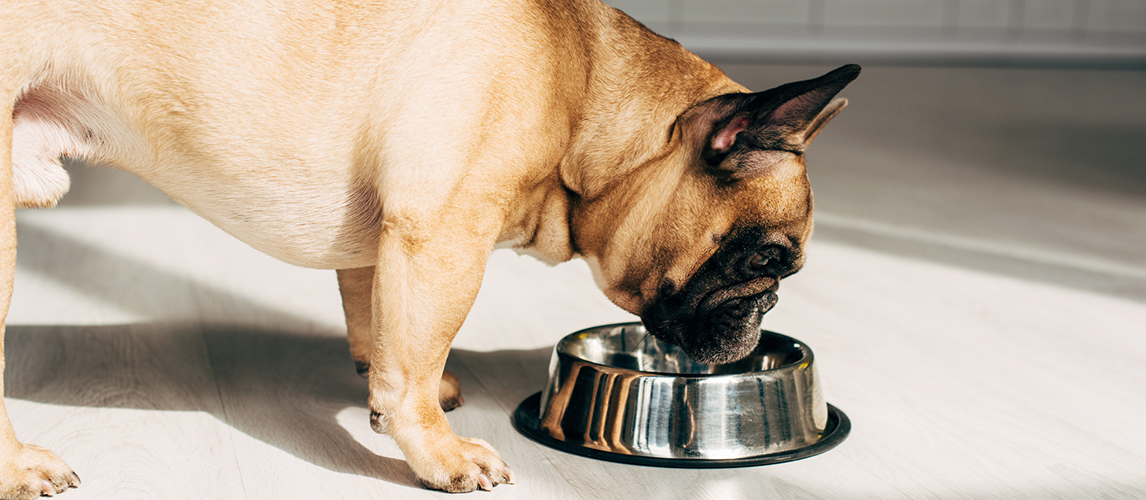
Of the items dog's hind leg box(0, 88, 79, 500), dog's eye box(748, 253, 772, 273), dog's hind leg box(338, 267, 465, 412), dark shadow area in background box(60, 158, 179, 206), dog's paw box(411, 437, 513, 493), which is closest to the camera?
dog's hind leg box(0, 88, 79, 500)

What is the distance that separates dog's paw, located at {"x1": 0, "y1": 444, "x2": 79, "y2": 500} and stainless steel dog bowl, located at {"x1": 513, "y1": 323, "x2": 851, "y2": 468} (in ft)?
2.49

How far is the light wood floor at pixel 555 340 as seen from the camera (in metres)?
1.56

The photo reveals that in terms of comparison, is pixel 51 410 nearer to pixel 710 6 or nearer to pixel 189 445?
pixel 189 445

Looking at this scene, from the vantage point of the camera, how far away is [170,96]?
4.73ft

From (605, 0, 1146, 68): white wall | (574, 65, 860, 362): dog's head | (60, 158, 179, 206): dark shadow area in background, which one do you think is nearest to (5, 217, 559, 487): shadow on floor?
(574, 65, 860, 362): dog's head

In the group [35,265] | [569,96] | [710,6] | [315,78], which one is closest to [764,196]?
[569,96]

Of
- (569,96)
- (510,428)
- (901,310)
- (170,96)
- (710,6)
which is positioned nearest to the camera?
(170,96)

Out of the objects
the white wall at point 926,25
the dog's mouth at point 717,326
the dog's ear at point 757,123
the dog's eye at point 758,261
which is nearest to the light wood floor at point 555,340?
the dog's mouth at point 717,326

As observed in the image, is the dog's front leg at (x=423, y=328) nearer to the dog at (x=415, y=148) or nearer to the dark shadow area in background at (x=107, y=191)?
the dog at (x=415, y=148)

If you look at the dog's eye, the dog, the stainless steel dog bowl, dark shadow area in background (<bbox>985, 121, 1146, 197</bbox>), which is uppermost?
the dog

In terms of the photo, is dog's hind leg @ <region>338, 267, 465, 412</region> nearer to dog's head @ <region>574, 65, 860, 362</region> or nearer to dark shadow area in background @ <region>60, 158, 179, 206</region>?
dog's head @ <region>574, 65, 860, 362</region>

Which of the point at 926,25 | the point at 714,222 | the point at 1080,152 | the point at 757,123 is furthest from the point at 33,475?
the point at 926,25

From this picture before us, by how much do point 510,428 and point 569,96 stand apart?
2.09 feet

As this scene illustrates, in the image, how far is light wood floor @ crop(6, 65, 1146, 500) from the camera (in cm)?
156
